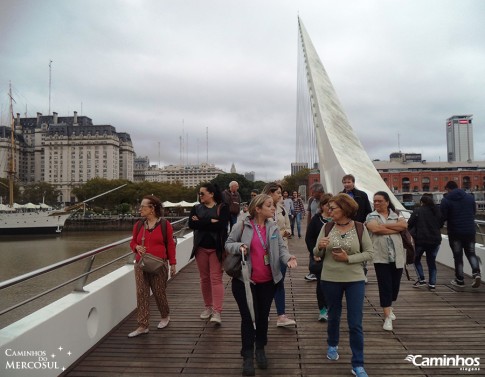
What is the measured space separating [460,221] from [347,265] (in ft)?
9.69

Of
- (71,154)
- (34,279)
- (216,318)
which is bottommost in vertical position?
Answer: (34,279)

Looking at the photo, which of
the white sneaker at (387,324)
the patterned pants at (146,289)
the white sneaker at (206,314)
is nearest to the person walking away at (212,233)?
the white sneaker at (206,314)

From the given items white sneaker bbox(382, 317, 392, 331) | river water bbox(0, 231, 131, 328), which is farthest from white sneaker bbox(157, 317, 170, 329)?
white sneaker bbox(382, 317, 392, 331)

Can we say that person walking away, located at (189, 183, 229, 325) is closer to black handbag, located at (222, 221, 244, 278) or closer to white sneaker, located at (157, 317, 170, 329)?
white sneaker, located at (157, 317, 170, 329)

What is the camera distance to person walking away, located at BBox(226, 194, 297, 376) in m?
2.87

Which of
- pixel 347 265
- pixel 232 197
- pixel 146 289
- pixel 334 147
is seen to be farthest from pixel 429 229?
pixel 334 147

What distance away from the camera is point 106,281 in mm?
3980

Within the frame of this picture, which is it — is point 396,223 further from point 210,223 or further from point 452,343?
point 210,223

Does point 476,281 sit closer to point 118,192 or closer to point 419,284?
point 419,284

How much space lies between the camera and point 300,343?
3416mm

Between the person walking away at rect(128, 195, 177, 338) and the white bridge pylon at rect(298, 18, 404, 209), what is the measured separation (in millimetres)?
6401

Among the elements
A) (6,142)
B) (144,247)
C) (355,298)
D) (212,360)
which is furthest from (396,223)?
(6,142)

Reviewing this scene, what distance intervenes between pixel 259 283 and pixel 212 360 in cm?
78

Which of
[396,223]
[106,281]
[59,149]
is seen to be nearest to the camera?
[396,223]
